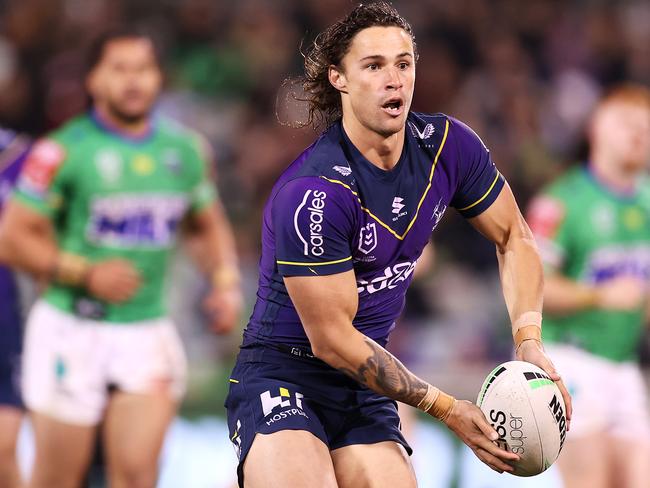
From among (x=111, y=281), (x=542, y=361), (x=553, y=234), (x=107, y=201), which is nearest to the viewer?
(x=542, y=361)

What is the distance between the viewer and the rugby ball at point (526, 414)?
3908 millimetres

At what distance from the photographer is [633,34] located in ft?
36.4

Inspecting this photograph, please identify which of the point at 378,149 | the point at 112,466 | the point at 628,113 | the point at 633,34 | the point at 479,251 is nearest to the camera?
the point at 378,149

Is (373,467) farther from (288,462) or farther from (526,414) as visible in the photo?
(526,414)

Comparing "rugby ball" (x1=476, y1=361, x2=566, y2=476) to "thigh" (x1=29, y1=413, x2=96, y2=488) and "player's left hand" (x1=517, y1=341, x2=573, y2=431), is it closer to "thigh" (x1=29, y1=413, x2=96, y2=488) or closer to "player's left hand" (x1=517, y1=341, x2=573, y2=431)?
"player's left hand" (x1=517, y1=341, x2=573, y2=431)

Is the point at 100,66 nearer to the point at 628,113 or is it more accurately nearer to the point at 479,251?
the point at 628,113

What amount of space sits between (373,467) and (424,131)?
1.19 m

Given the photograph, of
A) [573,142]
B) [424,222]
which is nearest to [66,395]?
[424,222]

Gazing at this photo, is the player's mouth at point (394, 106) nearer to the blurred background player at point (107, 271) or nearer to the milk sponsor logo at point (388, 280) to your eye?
the milk sponsor logo at point (388, 280)

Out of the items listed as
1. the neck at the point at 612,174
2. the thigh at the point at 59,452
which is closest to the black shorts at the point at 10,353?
the thigh at the point at 59,452

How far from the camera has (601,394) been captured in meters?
6.46

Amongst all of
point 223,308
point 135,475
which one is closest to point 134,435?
point 135,475

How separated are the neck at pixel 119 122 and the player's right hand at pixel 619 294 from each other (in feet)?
8.52

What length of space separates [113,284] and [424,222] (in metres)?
2.36
